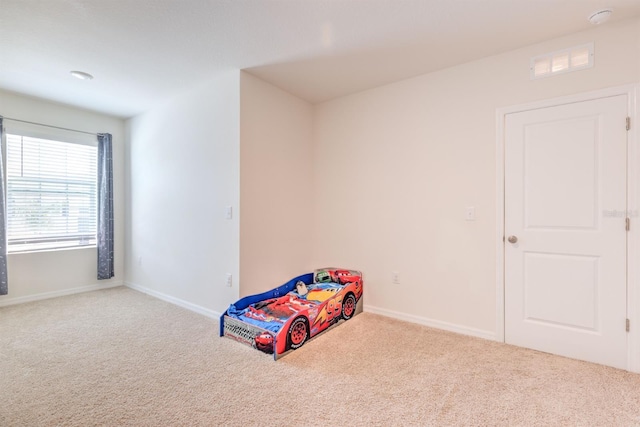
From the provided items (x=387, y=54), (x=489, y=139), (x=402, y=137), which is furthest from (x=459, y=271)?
(x=387, y=54)

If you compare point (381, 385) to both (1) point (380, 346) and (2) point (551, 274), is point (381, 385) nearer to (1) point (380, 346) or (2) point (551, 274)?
(1) point (380, 346)

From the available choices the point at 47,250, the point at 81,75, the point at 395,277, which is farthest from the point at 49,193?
the point at 395,277

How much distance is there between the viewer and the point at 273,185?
10.9ft

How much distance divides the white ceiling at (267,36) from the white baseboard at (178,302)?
245 cm

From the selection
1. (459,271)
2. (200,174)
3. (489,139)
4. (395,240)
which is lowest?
(459,271)

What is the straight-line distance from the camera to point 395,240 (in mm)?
3221

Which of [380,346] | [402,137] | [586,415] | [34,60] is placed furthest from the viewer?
[402,137]

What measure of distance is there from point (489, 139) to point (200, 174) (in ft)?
9.52

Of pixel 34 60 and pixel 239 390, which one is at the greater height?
pixel 34 60

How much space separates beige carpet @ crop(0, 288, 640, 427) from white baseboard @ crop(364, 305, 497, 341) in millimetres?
99

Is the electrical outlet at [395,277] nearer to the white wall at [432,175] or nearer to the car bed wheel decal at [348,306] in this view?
the white wall at [432,175]

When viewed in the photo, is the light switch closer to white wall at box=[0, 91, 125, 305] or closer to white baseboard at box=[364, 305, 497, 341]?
white baseboard at box=[364, 305, 497, 341]

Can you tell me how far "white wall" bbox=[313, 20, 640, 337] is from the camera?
2.51m

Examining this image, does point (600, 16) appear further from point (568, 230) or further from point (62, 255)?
point (62, 255)
